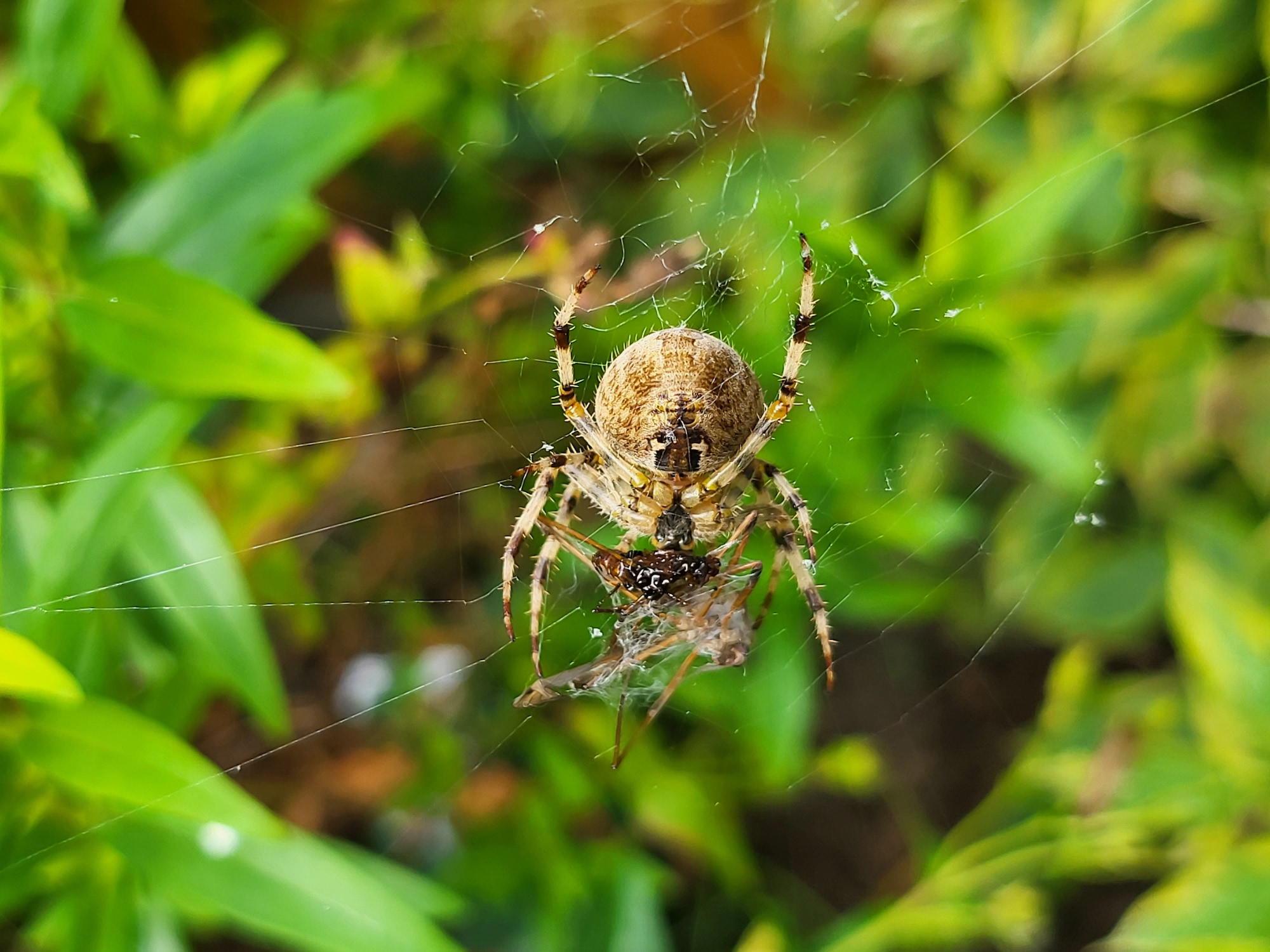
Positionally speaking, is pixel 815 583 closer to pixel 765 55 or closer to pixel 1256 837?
pixel 1256 837

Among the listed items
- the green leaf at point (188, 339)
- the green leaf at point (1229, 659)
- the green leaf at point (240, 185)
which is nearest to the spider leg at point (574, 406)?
the green leaf at point (188, 339)

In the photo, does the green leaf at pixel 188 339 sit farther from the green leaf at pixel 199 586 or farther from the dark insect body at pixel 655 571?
the dark insect body at pixel 655 571

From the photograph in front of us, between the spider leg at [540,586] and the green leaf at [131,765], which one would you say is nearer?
the green leaf at [131,765]

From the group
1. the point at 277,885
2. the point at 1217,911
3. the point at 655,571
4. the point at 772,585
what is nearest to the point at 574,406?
the point at 655,571

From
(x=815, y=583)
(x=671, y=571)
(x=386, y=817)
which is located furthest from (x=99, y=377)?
(x=386, y=817)

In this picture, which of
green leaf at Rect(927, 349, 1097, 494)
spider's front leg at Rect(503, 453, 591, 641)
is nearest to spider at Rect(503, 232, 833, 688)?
spider's front leg at Rect(503, 453, 591, 641)

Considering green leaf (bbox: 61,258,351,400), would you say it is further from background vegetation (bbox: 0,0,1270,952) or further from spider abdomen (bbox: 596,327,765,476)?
spider abdomen (bbox: 596,327,765,476)
